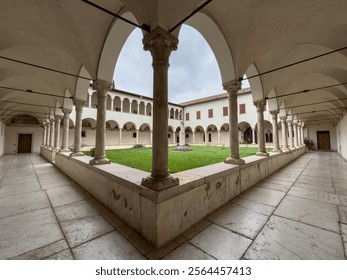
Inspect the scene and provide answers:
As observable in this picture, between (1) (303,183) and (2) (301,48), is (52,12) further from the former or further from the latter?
(1) (303,183)

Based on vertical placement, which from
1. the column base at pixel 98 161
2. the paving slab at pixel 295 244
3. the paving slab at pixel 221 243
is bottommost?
the paving slab at pixel 221 243

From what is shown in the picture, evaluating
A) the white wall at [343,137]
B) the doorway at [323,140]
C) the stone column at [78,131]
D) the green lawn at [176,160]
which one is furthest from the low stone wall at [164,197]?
the doorway at [323,140]

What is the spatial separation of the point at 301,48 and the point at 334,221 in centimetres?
584

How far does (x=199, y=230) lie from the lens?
2627 mm

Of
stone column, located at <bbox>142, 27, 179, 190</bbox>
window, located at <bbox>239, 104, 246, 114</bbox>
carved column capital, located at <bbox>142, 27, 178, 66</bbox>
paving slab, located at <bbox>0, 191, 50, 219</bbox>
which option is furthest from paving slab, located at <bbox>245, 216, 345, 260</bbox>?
window, located at <bbox>239, 104, 246, 114</bbox>

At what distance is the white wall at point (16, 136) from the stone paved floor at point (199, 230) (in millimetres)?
20734

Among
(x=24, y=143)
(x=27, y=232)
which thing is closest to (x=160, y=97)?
(x=27, y=232)

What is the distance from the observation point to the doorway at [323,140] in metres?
22.0

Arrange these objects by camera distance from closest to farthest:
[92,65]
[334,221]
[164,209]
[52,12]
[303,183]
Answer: [164,209] → [334,221] → [52,12] → [92,65] → [303,183]

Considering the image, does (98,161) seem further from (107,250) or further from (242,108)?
(242,108)

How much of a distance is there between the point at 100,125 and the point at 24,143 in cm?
2289

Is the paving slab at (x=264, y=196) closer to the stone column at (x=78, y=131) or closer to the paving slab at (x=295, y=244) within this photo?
the paving slab at (x=295, y=244)
